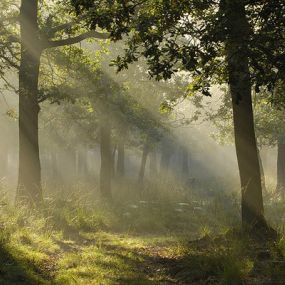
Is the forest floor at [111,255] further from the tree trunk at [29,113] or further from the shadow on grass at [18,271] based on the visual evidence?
the tree trunk at [29,113]

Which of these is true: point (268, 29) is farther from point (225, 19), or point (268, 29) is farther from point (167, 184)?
point (167, 184)

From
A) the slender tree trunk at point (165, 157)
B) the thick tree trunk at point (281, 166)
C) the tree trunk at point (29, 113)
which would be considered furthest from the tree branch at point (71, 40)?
the slender tree trunk at point (165, 157)

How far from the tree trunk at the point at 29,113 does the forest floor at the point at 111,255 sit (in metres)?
1.08

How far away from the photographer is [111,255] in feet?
30.5

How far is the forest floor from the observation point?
6.86m

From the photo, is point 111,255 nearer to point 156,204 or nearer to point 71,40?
point 71,40

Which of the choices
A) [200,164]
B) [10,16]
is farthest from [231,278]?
[200,164]

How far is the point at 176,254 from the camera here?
9125 mm

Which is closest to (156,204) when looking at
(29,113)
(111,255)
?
(29,113)

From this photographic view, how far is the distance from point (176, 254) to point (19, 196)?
6113 mm

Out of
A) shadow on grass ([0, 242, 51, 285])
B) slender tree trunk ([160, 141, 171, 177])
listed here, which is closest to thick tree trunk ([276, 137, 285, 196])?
shadow on grass ([0, 242, 51, 285])

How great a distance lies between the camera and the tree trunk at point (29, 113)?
14336mm

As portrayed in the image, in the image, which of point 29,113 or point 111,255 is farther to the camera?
point 29,113

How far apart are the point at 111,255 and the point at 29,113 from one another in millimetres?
6745
